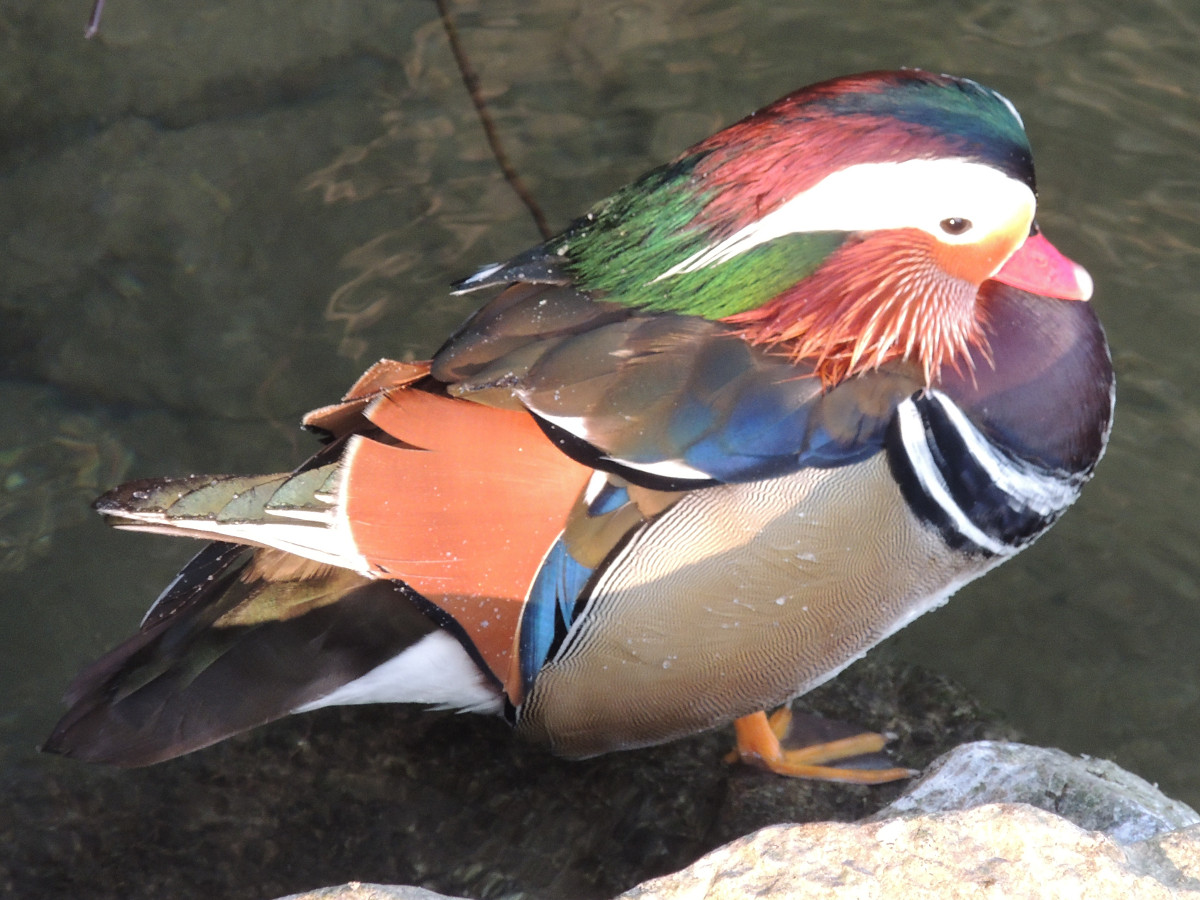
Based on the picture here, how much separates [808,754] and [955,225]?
4.04 ft

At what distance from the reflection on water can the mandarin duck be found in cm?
80

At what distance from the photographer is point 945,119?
218 centimetres

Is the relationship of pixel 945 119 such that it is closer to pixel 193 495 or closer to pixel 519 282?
pixel 519 282

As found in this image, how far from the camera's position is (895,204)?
7.35 feet

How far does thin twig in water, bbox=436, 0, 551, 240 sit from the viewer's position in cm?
374

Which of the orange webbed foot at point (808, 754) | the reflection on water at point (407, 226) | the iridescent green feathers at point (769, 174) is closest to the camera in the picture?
the iridescent green feathers at point (769, 174)

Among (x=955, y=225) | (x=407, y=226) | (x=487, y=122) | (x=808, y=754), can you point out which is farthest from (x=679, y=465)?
(x=487, y=122)

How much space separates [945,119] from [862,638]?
0.99 meters

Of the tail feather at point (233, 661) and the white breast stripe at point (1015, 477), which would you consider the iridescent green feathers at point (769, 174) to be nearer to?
the white breast stripe at point (1015, 477)

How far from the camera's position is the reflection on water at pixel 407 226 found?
3.12 meters

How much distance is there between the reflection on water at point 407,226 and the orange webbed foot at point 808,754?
1.20 feet

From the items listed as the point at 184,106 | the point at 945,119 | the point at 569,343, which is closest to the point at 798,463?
the point at 569,343

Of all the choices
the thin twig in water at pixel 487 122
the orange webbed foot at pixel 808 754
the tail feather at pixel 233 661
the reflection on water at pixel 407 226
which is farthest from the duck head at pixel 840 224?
the thin twig in water at pixel 487 122

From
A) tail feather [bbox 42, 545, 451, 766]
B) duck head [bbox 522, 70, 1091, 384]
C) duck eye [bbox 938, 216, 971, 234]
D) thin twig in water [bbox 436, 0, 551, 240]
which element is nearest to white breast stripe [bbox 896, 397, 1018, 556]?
duck head [bbox 522, 70, 1091, 384]
